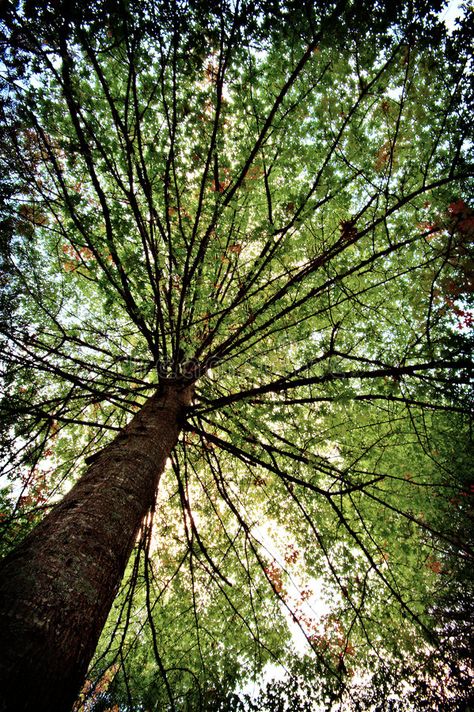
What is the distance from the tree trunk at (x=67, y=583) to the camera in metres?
0.74

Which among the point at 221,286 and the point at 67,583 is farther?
the point at 221,286

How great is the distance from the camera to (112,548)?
1.27m

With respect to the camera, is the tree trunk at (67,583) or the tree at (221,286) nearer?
the tree trunk at (67,583)

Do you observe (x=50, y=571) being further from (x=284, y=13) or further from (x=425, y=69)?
(x=425, y=69)

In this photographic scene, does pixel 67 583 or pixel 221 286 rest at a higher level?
pixel 221 286

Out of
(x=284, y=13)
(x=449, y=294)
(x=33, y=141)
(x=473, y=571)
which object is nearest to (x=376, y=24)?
(x=284, y=13)

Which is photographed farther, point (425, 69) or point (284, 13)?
point (425, 69)

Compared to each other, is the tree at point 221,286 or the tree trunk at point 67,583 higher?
the tree at point 221,286

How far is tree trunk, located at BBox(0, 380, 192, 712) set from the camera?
74cm

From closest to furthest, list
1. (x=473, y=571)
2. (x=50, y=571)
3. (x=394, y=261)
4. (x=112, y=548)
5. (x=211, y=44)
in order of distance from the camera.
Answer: (x=50, y=571)
(x=112, y=548)
(x=211, y=44)
(x=394, y=261)
(x=473, y=571)

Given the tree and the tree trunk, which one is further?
the tree

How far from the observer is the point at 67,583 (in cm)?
100

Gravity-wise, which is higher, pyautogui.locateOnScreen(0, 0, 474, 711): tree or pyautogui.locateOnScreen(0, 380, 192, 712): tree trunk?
pyautogui.locateOnScreen(0, 0, 474, 711): tree

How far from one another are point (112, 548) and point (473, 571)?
26.9 ft
